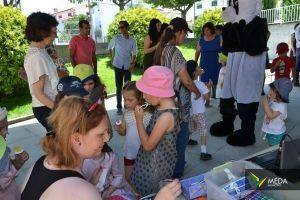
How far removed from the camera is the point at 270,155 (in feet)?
6.50

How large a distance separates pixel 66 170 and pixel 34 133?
4.23 meters

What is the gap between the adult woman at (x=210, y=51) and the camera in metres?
5.91

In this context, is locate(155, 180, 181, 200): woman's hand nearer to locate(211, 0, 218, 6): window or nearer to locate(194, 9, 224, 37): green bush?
locate(194, 9, 224, 37): green bush

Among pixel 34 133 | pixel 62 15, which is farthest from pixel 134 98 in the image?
pixel 62 15

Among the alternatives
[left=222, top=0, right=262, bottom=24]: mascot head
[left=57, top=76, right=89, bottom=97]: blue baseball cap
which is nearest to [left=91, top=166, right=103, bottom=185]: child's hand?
[left=57, top=76, right=89, bottom=97]: blue baseball cap

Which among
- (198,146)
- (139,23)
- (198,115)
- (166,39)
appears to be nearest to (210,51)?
(198,146)

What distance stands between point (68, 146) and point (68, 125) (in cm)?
9

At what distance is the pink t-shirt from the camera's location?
5855mm

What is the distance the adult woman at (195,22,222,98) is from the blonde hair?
15.3 ft

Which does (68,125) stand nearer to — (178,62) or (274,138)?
(178,62)

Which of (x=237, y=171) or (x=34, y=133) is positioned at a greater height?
(x=237, y=171)

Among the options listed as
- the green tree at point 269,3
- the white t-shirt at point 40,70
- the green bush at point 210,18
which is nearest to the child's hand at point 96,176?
the white t-shirt at point 40,70

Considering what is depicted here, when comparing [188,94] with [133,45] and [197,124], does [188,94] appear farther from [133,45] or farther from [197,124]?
[133,45]

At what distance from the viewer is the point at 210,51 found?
596 centimetres
